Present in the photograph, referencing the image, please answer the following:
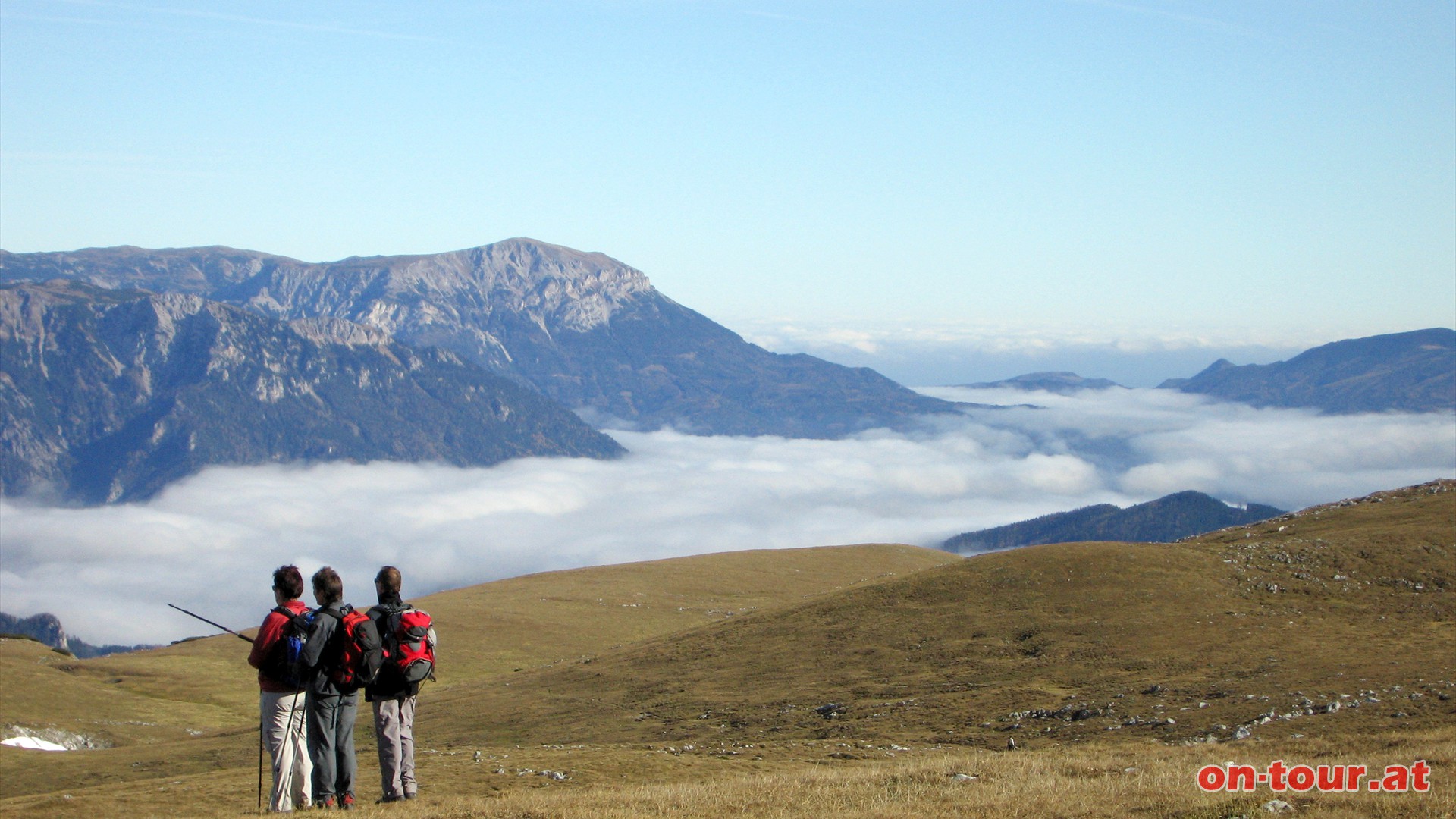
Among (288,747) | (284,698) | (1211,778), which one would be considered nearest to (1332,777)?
(1211,778)

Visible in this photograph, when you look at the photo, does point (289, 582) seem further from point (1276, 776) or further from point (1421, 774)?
point (1421, 774)

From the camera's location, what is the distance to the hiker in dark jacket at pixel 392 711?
61.0ft

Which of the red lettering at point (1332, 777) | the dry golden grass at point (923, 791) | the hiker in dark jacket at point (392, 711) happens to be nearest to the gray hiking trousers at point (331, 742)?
the hiker in dark jacket at point (392, 711)

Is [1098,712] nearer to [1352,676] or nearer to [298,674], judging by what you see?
[1352,676]

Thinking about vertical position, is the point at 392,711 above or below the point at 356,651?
below

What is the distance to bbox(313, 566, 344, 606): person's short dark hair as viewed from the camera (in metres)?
17.8

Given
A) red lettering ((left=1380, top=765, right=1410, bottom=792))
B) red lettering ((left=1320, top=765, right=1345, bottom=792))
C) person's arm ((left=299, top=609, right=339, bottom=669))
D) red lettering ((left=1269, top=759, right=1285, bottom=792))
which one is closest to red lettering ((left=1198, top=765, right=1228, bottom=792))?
red lettering ((left=1269, top=759, right=1285, bottom=792))

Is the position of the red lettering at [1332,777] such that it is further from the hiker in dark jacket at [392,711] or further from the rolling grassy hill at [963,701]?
the hiker in dark jacket at [392,711]

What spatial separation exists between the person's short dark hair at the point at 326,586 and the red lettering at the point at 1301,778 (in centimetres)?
1636

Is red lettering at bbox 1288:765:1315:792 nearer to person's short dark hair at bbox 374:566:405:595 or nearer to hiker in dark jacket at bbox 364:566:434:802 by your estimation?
hiker in dark jacket at bbox 364:566:434:802

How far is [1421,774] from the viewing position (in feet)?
66.3

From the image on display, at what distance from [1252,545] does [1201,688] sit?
28.2 metres

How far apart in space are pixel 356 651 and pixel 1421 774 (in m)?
18.4

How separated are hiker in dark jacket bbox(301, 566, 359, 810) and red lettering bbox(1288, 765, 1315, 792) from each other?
16008 millimetres
